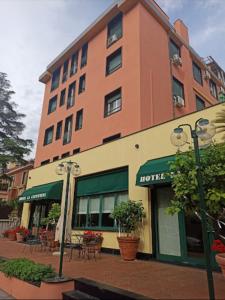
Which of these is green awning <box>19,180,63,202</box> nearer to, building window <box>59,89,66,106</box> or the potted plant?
the potted plant

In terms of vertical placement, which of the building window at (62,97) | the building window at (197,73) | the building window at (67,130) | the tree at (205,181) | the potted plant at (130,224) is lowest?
the potted plant at (130,224)

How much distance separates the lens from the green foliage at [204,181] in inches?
209

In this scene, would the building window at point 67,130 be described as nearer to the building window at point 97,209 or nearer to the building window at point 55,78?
the building window at point 55,78

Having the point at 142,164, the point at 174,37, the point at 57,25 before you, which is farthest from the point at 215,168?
the point at 174,37

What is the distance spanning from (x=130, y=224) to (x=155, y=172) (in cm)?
247

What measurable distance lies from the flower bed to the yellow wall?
4.64m

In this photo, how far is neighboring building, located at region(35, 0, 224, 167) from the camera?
15703mm

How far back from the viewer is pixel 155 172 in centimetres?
860

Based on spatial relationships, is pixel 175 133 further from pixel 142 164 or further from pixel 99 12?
pixel 99 12

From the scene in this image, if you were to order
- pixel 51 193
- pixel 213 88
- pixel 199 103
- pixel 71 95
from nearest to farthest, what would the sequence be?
pixel 51 193 → pixel 199 103 → pixel 71 95 → pixel 213 88

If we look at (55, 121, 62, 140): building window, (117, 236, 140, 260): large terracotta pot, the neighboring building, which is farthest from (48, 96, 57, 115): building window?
(117, 236, 140, 260): large terracotta pot

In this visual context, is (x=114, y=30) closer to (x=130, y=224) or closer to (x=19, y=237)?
(x=130, y=224)

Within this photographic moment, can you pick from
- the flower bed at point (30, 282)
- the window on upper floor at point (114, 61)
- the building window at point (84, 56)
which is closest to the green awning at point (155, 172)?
the flower bed at point (30, 282)

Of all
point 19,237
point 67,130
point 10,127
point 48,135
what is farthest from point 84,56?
point 19,237
